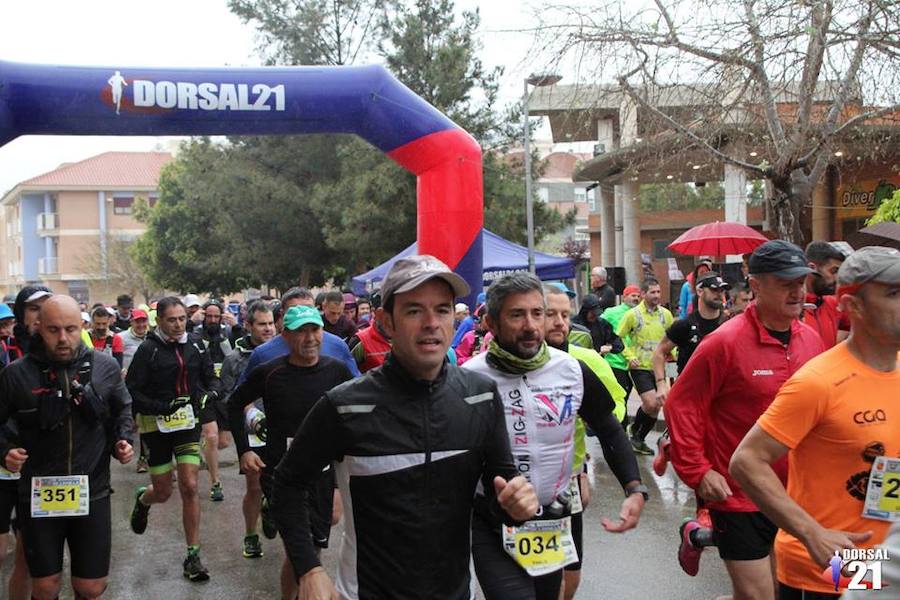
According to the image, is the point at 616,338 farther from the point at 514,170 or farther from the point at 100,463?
the point at 514,170

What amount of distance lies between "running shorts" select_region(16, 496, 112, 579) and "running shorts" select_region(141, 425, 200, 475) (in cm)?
201

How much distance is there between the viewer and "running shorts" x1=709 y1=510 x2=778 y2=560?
13.9 feet

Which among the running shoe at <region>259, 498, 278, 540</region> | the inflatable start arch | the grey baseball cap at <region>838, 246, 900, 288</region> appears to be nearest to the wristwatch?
the grey baseball cap at <region>838, 246, 900, 288</region>

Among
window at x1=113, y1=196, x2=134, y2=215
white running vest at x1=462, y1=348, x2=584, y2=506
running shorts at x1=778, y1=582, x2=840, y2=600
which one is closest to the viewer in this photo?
running shorts at x1=778, y1=582, x2=840, y2=600

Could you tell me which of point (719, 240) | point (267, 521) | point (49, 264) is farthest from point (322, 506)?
point (49, 264)

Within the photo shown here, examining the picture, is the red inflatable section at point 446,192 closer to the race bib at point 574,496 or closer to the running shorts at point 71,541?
the running shorts at point 71,541

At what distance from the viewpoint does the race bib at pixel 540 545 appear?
3740 millimetres

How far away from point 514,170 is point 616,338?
18431 mm

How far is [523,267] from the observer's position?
54.7ft

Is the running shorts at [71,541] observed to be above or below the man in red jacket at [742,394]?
below

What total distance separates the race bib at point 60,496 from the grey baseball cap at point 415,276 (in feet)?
8.62

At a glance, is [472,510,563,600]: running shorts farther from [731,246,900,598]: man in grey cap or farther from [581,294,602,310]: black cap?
[581,294,602,310]: black cap

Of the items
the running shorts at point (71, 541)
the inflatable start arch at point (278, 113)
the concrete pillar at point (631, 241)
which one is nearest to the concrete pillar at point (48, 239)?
the concrete pillar at point (631, 241)

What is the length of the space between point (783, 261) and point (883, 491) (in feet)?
4.43
